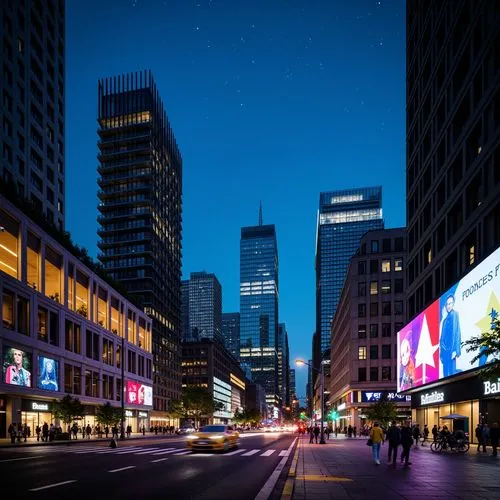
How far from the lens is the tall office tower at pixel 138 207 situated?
464 feet

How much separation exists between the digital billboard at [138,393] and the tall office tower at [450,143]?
49.2 meters

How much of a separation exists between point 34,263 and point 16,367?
38.9 ft

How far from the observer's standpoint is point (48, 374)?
59719mm

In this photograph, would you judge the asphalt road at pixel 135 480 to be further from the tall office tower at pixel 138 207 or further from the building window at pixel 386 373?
the tall office tower at pixel 138 207

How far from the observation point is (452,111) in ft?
158

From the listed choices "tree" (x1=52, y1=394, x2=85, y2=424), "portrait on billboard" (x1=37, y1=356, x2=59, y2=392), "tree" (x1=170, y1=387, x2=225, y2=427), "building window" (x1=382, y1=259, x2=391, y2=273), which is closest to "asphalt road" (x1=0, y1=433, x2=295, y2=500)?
"tree" (x1=52, y1=394, x2=85, y2=424)

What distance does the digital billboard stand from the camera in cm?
9228

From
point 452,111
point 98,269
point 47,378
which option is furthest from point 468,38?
point 98,269

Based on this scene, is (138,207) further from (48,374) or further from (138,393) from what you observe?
(48,374)

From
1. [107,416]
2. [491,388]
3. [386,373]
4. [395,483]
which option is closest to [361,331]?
[386,373]

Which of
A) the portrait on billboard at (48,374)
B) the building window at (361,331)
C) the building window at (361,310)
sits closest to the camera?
the portrait on billboard at (48,374)

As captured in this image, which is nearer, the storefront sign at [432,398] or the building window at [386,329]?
the storefront sign at [432,398]

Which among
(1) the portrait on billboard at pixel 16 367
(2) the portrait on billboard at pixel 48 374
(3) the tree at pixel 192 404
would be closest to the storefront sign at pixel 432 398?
(1) the portrait on billboard at pixel 16 367

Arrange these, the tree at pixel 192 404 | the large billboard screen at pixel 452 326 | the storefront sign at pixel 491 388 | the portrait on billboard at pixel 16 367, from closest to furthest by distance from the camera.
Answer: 1. the storefront sign at pixel 491 388
2. the large billboard screen at pixel 452 326
3. the portrait on billboard at pixel 16 367
4. the tree at pixel 192 404
